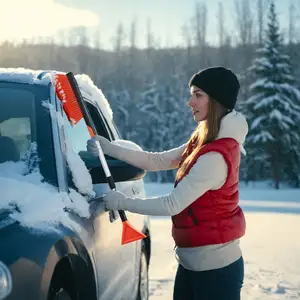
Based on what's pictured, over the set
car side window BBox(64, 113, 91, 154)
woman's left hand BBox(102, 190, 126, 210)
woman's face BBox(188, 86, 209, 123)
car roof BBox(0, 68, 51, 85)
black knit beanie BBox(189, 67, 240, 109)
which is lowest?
woman's left hand BBox(102, 190, 126, 210)

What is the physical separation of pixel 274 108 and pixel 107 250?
3430 cm

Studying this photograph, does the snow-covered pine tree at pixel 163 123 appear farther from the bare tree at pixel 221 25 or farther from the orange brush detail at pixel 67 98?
the orange brush detail at pixel 67 98

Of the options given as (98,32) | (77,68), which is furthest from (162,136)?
(98,32)

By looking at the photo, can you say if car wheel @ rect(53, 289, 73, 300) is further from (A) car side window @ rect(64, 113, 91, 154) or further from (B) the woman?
(A) car side window @ rect(64, 113, 91, 154)

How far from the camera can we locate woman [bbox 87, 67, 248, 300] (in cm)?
253

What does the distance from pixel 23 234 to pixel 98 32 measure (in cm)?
9341

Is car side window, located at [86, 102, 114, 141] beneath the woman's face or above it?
beneath

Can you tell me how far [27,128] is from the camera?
285cm

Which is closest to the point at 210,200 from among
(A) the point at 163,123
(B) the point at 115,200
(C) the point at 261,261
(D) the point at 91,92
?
(B) the point at 115,200

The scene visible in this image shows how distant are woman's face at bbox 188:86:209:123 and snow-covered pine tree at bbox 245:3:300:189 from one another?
33667mm

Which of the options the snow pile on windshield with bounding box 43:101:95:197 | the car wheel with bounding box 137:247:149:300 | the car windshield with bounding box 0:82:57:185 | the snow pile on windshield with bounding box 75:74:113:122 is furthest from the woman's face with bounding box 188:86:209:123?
the car wheel with bounding box 137:247:149:300

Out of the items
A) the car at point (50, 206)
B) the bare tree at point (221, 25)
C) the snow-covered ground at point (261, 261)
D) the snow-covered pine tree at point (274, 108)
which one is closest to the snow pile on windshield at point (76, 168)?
the car at point (50, 206)

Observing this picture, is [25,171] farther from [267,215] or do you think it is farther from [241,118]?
[267,215]

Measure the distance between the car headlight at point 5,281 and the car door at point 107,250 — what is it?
73 cm
